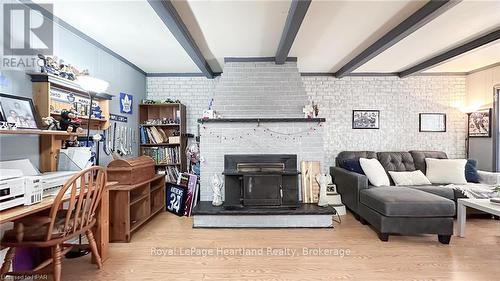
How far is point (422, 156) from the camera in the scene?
416 centimetres

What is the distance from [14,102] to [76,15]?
1060 mm

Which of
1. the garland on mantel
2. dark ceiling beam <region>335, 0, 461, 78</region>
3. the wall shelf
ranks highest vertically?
dark ceiling beam <region>335, 0, 461, 78</region>

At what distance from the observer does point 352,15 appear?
2.45 metres

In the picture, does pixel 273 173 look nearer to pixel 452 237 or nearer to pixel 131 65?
pixel 452 237

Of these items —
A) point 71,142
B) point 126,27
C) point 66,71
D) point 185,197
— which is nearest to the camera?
point 66,71

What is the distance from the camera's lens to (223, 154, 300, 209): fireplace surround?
3.35 metres

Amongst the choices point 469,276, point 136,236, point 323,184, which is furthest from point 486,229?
point 136,236

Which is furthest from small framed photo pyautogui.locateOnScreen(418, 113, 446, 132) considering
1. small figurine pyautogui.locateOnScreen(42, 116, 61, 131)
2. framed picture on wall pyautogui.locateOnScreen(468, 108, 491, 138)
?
small figurine pyautogui.locateOnScreen(42, 116, 61, 131)

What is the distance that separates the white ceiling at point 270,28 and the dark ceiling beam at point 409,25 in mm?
→ 61

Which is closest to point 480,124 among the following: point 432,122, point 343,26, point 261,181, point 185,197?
A: point 432,122

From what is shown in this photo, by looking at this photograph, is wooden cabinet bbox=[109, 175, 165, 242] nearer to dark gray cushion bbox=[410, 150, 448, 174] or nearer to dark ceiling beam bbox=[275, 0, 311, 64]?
dark ceiling beam bbox=[275, 0, 311, 64]

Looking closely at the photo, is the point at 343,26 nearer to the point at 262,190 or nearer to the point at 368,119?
the point at 262,190

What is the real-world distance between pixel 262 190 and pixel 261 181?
0.12 metres

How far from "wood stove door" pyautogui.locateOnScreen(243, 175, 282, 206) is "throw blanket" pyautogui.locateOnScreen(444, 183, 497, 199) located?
8.16ft
